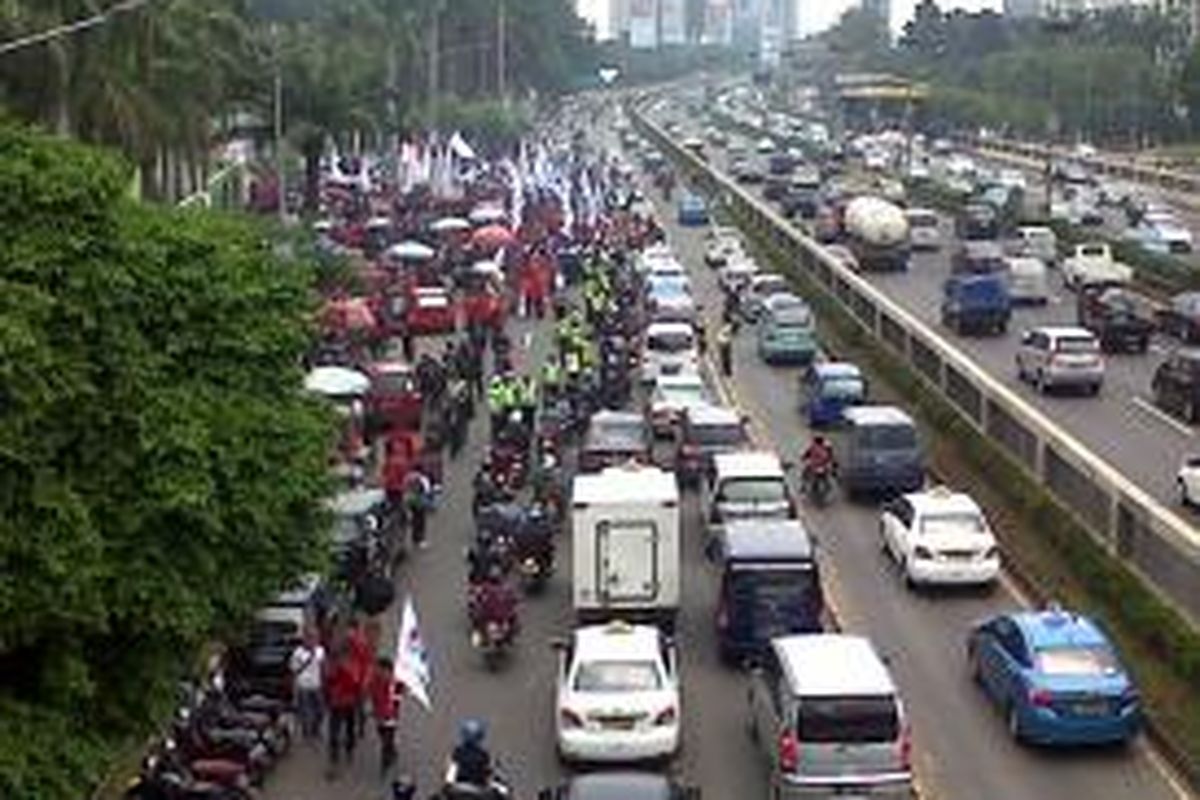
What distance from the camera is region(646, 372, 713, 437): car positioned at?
4469 centimetres

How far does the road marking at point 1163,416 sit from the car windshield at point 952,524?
12564 mm

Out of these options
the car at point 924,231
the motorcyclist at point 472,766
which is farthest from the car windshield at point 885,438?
the car at point 924,231

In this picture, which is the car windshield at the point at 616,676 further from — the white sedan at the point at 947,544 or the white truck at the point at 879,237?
the white truck at the point at 879,237

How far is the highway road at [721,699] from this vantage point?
25.1 metres

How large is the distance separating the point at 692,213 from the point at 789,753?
80.7m

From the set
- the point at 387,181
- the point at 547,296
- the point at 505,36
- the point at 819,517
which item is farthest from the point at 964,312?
the point at 505,36

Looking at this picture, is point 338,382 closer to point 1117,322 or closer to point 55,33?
point 55,33

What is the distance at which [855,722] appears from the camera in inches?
913

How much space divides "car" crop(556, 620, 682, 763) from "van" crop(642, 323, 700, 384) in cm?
2419

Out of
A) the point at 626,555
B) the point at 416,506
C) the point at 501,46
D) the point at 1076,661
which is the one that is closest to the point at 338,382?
the point at 416,506

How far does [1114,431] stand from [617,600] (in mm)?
17572

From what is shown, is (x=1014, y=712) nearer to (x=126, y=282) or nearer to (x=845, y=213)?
(x=126, y=282)

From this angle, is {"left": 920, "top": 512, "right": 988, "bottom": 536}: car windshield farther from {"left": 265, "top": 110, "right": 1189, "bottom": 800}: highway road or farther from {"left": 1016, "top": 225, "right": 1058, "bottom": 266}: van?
{"left": 1016, "top": 225, "right": 1058, "bottom": 266}: van

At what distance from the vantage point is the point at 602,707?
2502 cm
